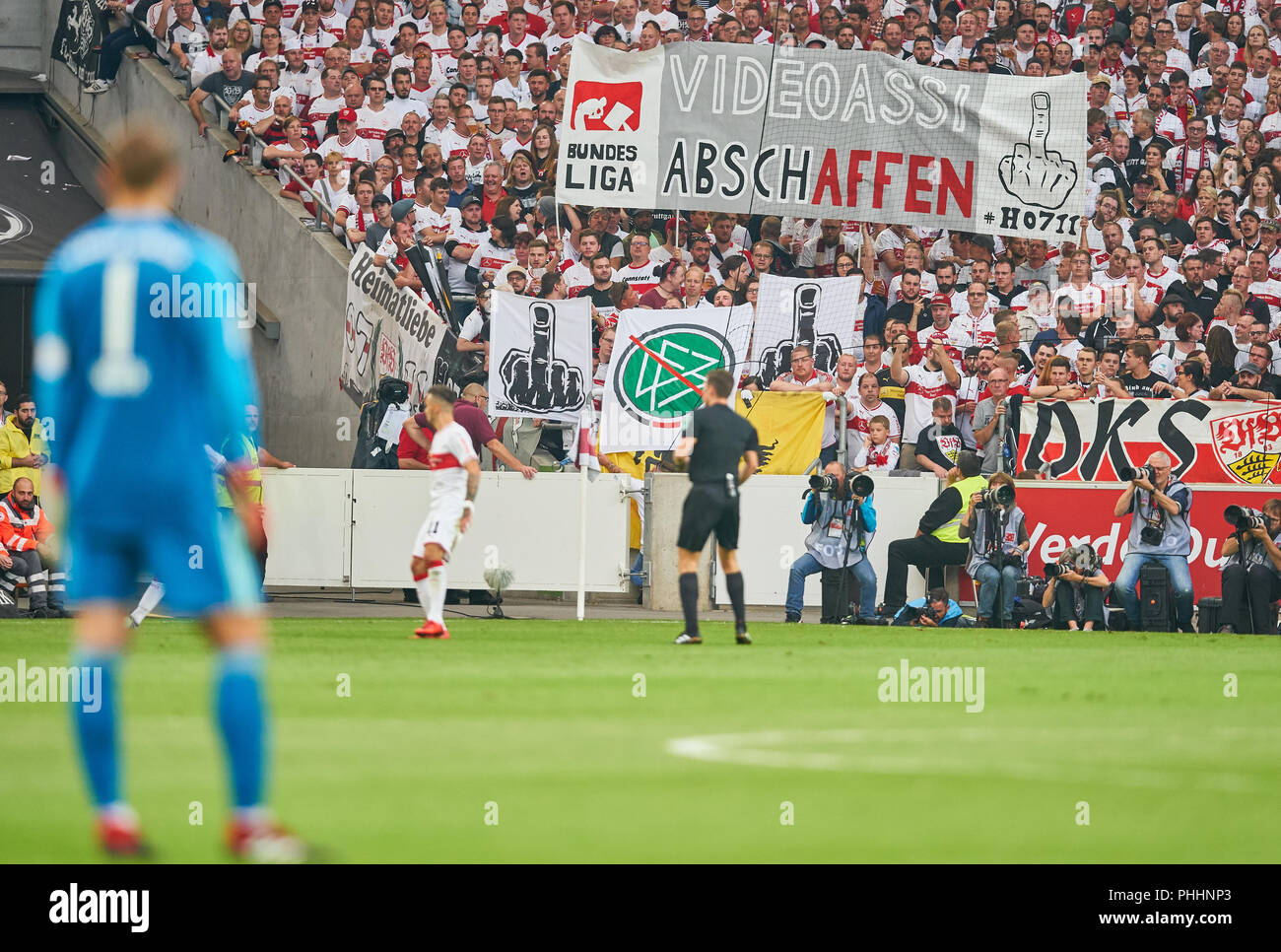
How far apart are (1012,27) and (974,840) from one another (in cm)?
2088

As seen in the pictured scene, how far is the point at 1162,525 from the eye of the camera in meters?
20.1

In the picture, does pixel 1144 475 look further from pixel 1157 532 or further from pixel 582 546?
pixel 582 546

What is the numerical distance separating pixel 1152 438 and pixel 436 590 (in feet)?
29.7

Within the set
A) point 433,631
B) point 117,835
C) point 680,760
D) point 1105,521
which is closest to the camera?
point 117,835

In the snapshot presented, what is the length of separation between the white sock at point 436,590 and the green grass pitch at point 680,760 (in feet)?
4.71

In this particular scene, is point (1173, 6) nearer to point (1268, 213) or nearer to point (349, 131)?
point (1268, 213)

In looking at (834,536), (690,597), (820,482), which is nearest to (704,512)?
(690,597)

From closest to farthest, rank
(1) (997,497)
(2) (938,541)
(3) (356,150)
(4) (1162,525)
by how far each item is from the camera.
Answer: (1) (997,497), (4) (1162,525), (2) (938,541), (3) (356,150)

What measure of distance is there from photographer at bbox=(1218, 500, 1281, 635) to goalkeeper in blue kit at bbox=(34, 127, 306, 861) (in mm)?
15596

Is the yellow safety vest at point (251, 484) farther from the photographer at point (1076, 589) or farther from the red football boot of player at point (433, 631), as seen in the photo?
the photographer at point (1076, 589)

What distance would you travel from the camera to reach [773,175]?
2225 cm

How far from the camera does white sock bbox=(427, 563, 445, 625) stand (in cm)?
1616

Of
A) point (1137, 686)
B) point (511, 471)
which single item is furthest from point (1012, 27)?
point (1137, 686)

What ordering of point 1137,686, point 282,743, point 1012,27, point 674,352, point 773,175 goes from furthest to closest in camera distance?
point 1012,27 < point 773,175 < point 674,352 < point 1137,686 < point 282,743
